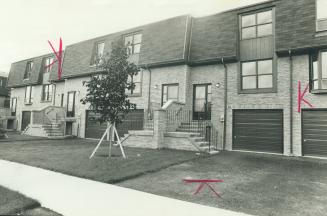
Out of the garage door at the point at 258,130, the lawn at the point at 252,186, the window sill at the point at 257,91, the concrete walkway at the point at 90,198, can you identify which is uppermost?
the window sill at the point at 257,91

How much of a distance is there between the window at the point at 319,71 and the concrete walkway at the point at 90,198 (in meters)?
10.7

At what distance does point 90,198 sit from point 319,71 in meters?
12.5

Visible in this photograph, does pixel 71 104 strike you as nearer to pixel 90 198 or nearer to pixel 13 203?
pixel 13 203

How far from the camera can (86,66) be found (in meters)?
21.2

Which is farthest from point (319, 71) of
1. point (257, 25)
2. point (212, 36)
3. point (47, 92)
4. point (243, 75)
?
point (47, 92)

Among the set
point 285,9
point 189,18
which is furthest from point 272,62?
point 189,18

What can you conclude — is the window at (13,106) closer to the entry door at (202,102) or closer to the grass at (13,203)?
the entry door at (202,102)

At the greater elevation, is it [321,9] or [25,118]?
[321,9]

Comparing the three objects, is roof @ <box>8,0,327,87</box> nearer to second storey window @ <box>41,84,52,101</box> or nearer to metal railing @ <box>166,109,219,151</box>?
metal railing @ <box>166,109,219,151</box>

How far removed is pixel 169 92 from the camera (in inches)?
663

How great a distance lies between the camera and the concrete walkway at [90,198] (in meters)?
4.55

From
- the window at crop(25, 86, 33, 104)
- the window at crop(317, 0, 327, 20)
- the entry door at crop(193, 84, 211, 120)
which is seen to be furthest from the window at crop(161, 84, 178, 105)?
the window at crop(25, 86, 33, 104)

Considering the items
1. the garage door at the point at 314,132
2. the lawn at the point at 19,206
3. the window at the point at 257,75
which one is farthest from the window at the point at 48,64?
the garage door at the point at 314,132

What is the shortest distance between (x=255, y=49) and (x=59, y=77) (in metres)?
18.3
